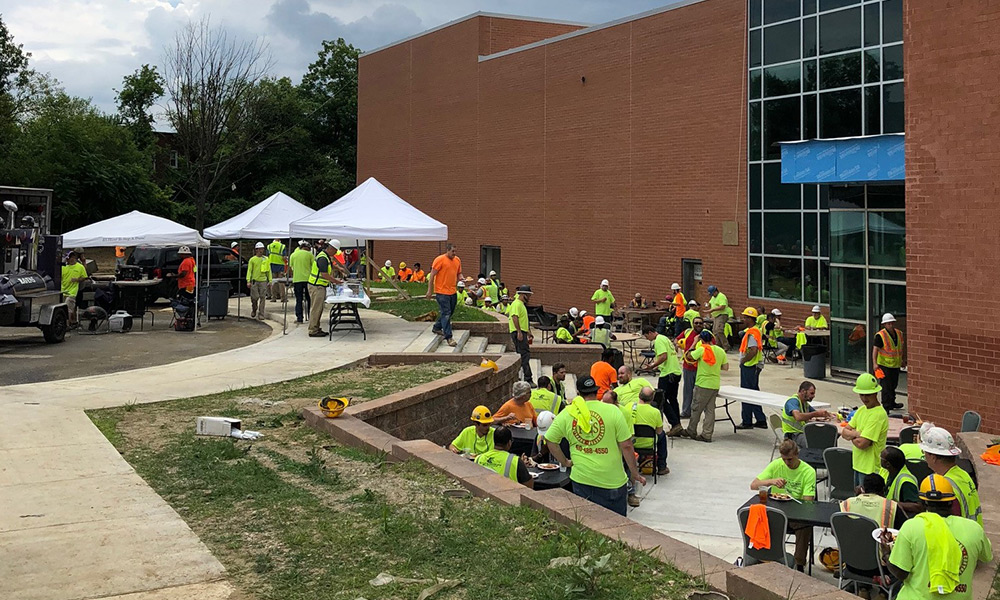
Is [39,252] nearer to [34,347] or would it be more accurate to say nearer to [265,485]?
[34,347]

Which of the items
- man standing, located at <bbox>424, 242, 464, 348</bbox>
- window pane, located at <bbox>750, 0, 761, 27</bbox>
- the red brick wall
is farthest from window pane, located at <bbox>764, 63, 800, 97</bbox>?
man standing, located at <bbox>424, 242, 464, 348</bbox>

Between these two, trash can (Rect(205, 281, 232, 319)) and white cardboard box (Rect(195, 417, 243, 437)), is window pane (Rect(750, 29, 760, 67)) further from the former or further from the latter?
white cardboard box (Rect(195, 417, 243, 437))

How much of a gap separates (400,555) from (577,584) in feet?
4.62

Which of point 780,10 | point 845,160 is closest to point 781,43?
point 780,10

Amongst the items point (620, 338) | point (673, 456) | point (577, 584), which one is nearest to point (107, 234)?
point (620, 338)

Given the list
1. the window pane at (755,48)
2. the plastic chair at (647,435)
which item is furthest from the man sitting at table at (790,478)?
the window pane at (755,48)

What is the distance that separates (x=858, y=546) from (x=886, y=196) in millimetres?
13663

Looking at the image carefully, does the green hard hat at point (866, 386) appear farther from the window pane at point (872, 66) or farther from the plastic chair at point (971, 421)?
the window pane at point (872, 66)

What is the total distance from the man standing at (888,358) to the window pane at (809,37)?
10255 millimetres

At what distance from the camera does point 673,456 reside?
1433 cm

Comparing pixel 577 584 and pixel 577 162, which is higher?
pixel 577 162

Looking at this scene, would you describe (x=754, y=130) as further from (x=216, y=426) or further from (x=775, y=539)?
(x=775, y=539)

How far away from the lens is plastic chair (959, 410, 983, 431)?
11.9m

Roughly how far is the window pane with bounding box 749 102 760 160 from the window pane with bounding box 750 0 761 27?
7.18 feet
